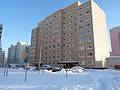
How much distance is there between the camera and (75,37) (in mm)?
52406

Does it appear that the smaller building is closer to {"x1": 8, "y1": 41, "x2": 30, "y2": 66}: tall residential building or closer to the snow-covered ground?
the snow-covered ground

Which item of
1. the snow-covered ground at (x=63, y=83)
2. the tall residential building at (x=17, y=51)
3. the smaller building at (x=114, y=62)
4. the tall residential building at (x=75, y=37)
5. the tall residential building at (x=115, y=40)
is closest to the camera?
the snow-covered ground at (x=63, y=83)

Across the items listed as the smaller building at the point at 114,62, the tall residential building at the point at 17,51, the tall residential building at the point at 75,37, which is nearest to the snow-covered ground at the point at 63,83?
the tall residential building at the point at 75,37

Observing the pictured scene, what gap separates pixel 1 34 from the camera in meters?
47.5

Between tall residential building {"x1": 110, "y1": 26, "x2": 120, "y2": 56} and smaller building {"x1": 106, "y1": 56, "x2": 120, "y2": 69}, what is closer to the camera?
smaller building {"x1": 106, "y1": 56, "x2": 120, "y2": 69}

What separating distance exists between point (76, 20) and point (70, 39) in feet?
31.0

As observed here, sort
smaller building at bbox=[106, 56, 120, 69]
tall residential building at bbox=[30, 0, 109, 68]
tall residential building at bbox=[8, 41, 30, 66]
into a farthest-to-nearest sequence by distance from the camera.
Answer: tall residential building at bbox=[8, 41, 30, 66] → tall residential building at bbox=[30, 0, 109, 68] → smaller building at bbox=[106, 56, 120, 69]

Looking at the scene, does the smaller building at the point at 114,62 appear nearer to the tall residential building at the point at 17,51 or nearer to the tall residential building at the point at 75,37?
the tall residential building at the point at 75,37

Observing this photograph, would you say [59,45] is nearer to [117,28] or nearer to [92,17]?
[92,17]

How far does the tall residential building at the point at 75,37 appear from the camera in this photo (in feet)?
148

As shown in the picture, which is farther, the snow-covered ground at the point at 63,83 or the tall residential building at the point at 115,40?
the tall residential building at the point at 115,40

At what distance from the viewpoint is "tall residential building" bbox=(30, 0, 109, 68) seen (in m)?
45.0

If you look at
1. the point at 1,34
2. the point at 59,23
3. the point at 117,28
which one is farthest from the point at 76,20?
the point at 1,34

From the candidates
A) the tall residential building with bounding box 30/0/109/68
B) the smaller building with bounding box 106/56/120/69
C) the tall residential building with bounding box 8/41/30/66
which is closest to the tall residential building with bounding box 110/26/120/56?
the tall residential building with bounding box 30/0/109/68
